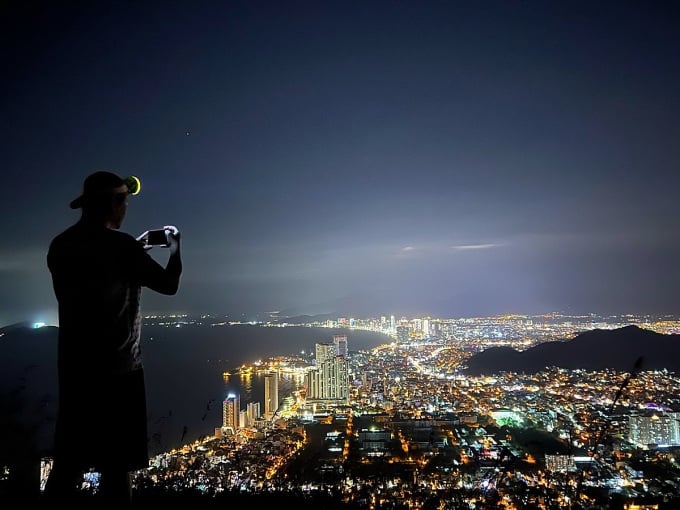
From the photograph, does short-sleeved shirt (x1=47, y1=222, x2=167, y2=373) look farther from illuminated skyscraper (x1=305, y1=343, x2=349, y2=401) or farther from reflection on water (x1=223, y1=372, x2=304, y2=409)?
reflection on water (x1=223, y1=372, x2=304, y2=409)

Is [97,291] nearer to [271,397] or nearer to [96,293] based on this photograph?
[96,293]

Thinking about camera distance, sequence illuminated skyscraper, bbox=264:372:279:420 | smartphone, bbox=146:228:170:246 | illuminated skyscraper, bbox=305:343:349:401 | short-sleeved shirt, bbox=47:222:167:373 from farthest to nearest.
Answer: illuminated skyscraper, bbox=305:343:349:401 < illuminated skyscraper, bbox=264:372:279:420 < smartphone, bbox=146:228:170:246 < short-sleeved shirt, bbox=47:222:167:373

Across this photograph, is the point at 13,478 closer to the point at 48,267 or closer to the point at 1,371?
the point at 48,267

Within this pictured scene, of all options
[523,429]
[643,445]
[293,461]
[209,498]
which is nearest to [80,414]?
[209,498]

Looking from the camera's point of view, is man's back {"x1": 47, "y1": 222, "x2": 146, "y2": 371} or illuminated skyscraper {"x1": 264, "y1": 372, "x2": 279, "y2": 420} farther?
illuminated skyscraper {"x1": 264, "y1": 372, "x2": 279, "y2": 420}

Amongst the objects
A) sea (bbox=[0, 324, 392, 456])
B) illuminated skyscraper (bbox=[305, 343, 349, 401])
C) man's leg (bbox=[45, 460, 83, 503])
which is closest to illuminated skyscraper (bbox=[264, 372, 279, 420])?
sea (bbox=[0, 324, 392, 456])

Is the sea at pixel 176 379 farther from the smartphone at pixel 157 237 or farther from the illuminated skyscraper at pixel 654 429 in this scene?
the illuminated skyscraper at pixel 654 429

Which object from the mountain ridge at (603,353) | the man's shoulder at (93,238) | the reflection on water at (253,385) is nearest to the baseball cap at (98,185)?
the man's shoulder at (93,238)
